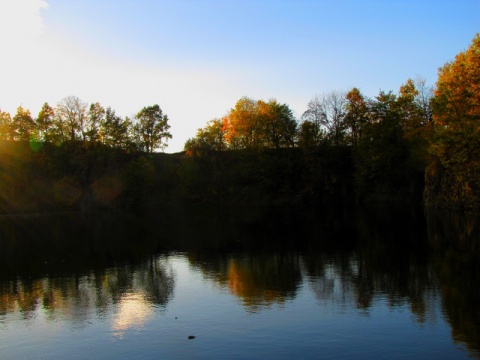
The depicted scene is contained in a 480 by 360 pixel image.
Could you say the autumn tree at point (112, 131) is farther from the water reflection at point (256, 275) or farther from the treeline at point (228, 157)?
the water reflection at point (256, 275)

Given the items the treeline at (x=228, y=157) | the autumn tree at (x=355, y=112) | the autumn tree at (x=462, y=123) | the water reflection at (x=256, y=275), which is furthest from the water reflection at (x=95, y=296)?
the autumn tree at (x=355, y=112)

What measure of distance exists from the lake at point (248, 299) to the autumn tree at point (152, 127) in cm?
7403

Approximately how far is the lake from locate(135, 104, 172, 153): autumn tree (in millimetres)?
74034

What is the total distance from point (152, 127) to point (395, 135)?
56126mm

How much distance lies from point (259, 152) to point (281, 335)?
87598mm

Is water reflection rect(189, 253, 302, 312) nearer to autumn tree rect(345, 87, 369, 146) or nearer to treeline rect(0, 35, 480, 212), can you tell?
treeline rect(0, 35, 480, 212)

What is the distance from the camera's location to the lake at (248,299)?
14.0 m

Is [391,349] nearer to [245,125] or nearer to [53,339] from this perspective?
[53,339]

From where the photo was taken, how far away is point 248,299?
19.4 m

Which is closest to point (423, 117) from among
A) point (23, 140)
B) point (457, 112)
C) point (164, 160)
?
point (457, 112)

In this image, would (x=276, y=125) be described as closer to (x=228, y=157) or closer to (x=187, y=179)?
(x=228, y=157)

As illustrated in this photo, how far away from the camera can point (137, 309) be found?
722 inches

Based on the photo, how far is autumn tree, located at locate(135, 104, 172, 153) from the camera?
11056 cm

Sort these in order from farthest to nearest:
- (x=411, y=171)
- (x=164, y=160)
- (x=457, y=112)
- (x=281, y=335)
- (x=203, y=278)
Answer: (x=164, y=160) < (x=411, y=171) < (x=457, y=112) < (x=203, y=278) < (x=281, y=335)
